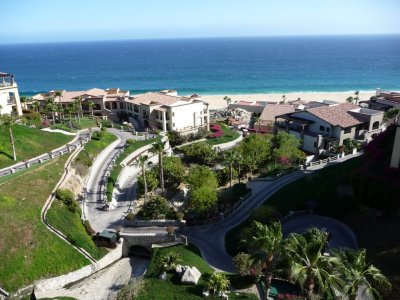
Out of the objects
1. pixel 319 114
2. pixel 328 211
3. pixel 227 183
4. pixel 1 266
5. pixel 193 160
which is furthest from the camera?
pixel 319 114

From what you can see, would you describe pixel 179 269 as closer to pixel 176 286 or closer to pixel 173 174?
pixel 176 286

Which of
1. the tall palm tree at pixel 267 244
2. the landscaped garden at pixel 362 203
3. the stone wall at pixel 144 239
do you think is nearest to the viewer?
the tall palm tree at pixel 267 244

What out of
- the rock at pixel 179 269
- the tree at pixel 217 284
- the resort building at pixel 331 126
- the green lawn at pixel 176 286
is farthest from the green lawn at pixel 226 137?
the tree at pixel 217 284

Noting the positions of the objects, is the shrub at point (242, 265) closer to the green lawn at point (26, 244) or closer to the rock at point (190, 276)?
the rock at point (190, 276)

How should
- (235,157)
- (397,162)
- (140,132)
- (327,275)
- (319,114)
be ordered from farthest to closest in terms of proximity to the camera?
(140,132)
(319,114)
(235,157)
(397,162)
(327,275)

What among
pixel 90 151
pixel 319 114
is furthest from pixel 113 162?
pixel 319 114

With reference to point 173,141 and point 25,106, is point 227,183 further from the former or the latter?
point 25,106

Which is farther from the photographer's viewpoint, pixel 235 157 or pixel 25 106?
pixel 25 106

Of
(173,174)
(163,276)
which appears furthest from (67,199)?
(163,276)
